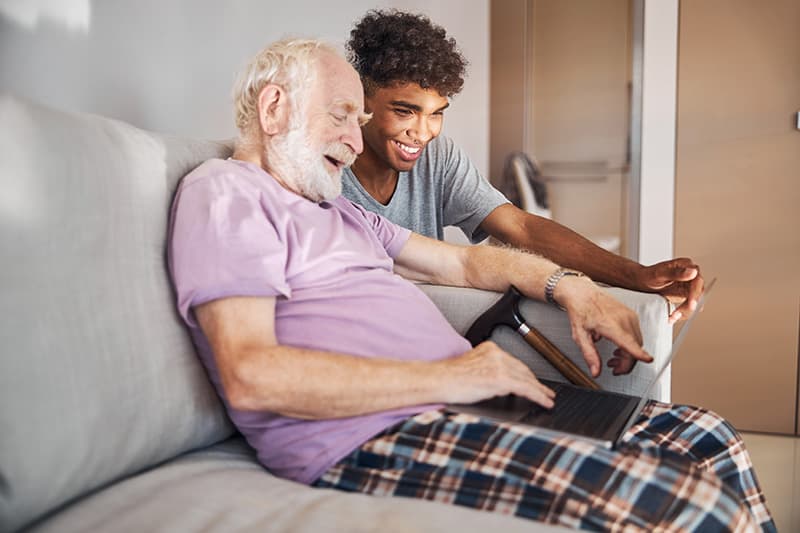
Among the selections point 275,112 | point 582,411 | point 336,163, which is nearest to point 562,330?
point 582,411

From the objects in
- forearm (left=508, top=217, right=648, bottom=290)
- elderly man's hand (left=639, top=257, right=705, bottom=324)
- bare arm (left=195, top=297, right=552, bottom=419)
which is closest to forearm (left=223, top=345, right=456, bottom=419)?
bare arm (left=195, top=297, right=552, bottom=419)

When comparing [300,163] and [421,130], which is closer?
[300,163]

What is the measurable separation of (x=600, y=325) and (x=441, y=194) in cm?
79

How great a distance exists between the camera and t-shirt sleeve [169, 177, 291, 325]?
0.95 metres

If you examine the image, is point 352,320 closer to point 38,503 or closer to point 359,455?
point 359,455

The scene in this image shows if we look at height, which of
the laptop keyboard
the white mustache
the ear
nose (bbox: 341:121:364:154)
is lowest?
the laptop keyboard

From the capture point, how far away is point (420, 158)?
1.90m

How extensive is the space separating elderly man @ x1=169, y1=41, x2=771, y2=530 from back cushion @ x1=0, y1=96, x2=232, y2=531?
0.05m

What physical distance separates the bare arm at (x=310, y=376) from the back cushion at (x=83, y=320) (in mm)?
86

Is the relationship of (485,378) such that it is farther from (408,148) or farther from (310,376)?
(408,148)

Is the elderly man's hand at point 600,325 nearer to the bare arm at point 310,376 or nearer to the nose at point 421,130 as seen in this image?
the bare arm at point 310,376

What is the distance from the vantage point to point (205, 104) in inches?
62.6

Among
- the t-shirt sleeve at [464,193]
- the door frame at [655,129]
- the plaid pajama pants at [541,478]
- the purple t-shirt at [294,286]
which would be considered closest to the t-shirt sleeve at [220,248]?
the purple t-shirt at [294,286]

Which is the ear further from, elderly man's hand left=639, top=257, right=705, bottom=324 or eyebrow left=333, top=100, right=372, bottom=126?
elderly man's hand left=639, top=257, right=705, bottom=324
